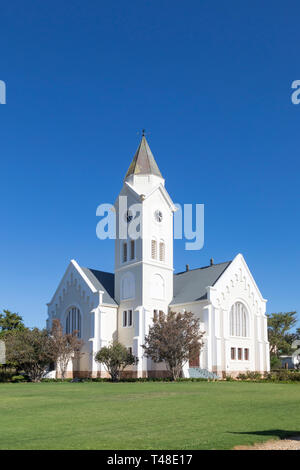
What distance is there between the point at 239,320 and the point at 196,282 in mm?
6326

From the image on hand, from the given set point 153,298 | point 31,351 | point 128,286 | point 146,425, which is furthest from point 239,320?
point 146,425

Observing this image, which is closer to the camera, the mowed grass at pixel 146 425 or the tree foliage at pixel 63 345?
the mowed grass at pixel 146 425

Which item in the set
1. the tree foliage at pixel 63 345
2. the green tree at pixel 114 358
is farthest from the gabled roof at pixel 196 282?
the tree foliage at pixel 63 345

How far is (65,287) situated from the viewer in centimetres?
5694

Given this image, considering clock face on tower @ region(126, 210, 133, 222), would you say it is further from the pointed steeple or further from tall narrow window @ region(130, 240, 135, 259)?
the pointed steeple

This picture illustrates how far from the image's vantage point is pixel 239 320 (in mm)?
52000

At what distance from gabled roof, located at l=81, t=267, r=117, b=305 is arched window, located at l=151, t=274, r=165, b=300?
15.8 feet

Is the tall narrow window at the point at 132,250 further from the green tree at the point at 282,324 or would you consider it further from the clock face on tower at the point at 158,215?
the green tree at the point at 282,324

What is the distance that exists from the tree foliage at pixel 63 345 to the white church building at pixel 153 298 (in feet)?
6.68

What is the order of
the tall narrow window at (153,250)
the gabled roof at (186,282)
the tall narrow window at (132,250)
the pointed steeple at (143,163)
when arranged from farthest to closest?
the pointed steeple at (143,163)
the tall narrow window at (132,250)
the tall narrow window at (153,250)
the gabled roof at (186,282)

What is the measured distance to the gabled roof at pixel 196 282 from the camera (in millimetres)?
50800
